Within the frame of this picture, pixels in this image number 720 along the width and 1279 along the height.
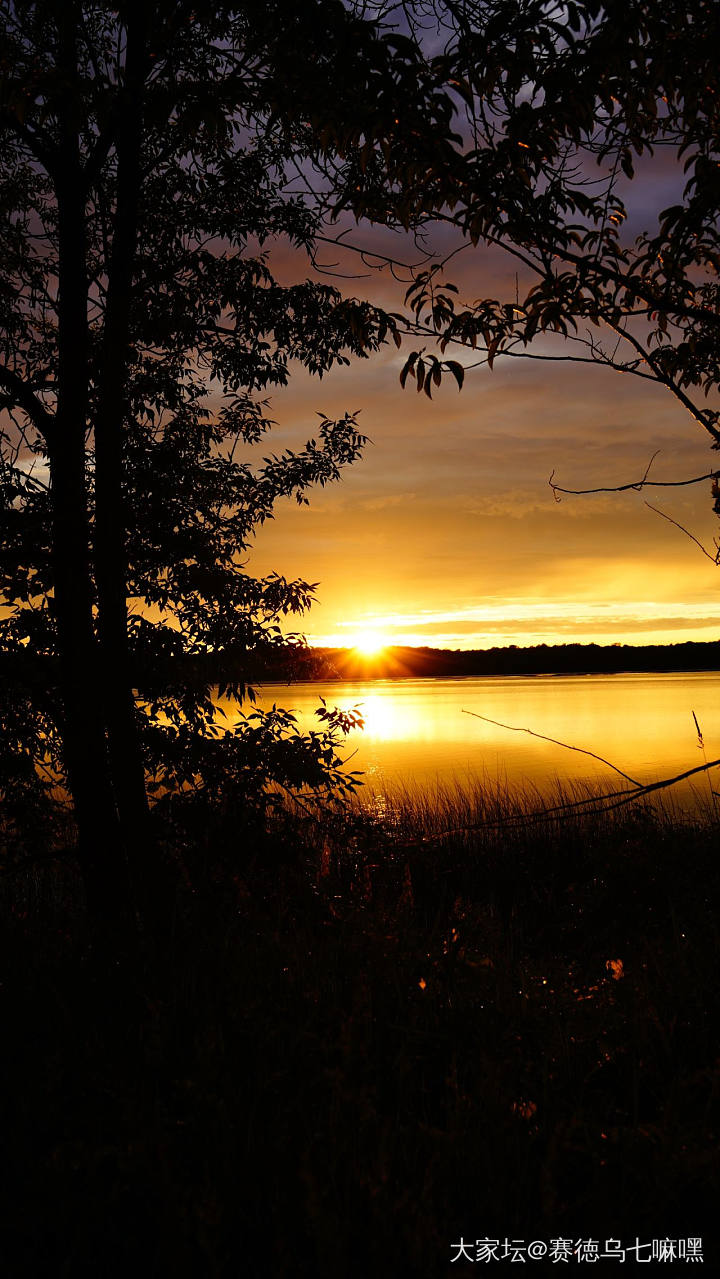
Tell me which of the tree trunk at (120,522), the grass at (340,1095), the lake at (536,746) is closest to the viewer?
the grass at (340,1095)

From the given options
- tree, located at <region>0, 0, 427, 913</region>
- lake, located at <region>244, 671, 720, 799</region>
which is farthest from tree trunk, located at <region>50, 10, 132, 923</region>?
lake, located at <region>244, 671, 720, 799</region>

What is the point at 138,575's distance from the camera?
8.44 m

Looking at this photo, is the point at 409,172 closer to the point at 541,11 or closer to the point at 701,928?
the point at 541,11

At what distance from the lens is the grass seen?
2836 mm

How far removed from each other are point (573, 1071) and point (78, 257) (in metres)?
7.46

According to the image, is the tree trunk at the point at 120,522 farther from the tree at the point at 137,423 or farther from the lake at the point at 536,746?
the lake at the point at 536,746

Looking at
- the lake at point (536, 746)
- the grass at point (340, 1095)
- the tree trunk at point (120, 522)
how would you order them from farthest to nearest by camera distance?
the lake at point (536, 746) < the tree trunk at point (120, 522) < the grass at point (340, 1095)

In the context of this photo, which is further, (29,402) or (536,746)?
(536,746)

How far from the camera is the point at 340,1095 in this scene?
346 centimetres

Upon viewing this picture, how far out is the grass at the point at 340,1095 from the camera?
9.30 ft

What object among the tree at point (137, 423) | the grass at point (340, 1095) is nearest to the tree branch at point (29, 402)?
the tree at point (137, 423)

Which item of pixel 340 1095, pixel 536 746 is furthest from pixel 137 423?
pixel 536 746

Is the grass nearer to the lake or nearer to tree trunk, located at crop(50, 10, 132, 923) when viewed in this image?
tree trunk, located at crop(50, 10, 132, 923)

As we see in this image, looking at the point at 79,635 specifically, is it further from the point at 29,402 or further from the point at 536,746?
the point at 536,746
